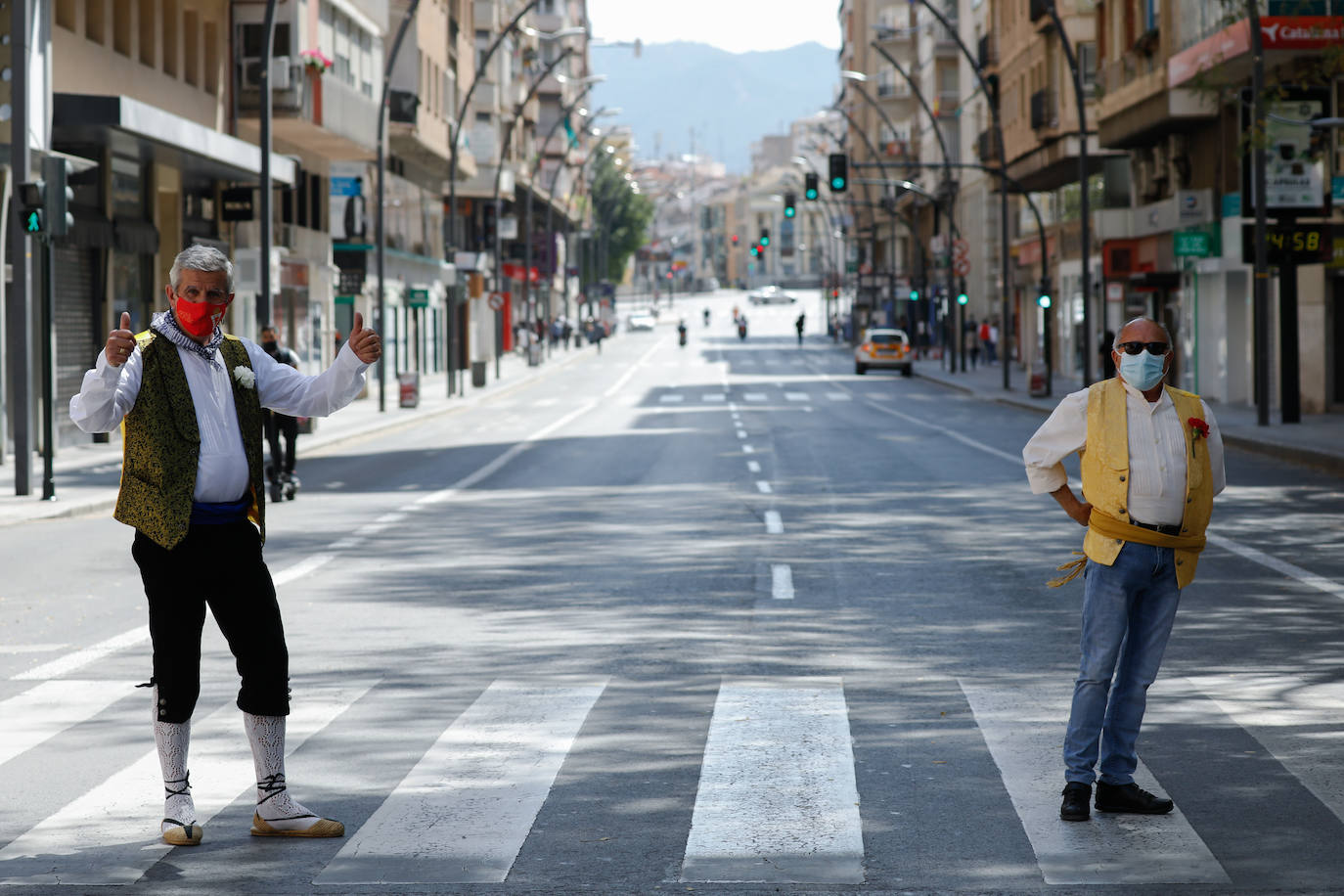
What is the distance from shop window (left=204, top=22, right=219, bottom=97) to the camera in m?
37.7

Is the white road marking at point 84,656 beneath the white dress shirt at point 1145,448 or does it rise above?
beneath

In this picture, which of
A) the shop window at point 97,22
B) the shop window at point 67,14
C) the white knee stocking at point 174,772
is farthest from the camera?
the shop window at point 97,22

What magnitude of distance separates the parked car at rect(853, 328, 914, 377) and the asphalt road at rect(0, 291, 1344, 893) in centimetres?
4980

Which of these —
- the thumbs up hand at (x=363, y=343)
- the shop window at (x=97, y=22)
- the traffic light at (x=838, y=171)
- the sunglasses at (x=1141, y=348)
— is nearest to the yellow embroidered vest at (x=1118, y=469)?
the sunglasses at (x=1141, y=348)

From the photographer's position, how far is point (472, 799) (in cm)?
678

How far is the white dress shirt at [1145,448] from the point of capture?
21.1 ft

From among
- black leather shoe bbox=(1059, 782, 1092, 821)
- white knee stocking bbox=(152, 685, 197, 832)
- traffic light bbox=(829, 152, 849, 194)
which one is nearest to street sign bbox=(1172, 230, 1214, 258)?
traffic light bbox=(829, 152, 849, 194)

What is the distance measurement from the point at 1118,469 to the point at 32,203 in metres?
15.5

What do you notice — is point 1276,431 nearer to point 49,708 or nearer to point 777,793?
point 49,708

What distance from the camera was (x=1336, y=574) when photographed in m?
13.5

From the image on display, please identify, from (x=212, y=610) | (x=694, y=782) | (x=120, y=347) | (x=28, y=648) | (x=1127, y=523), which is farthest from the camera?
(x=28, y=648)

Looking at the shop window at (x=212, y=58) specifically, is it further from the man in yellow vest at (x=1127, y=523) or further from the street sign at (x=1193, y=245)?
the man in yellow vest at (x=1127, y=523)

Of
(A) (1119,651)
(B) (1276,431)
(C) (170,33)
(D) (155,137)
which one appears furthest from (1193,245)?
(A) (1119,651)

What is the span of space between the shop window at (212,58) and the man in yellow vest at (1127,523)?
33.2m
